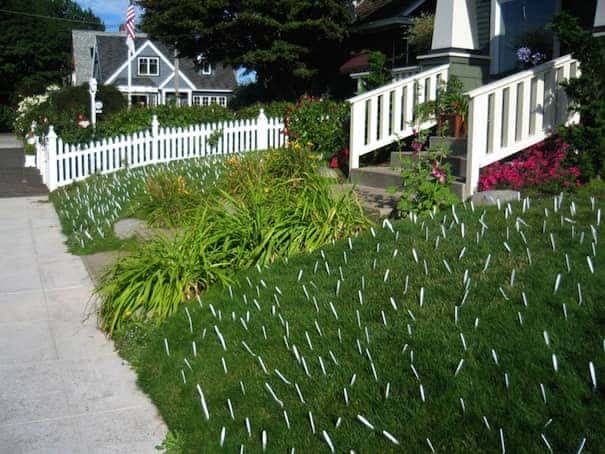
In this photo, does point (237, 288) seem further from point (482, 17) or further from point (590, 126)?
point (482, 17)

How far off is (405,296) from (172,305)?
194 cm

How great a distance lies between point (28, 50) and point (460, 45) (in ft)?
188

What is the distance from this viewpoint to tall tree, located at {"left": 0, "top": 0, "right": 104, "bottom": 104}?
58825 mm

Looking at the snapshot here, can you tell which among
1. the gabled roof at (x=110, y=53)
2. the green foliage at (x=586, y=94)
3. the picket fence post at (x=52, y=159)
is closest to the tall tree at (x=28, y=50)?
the gabled roof at (x=110, y=53)

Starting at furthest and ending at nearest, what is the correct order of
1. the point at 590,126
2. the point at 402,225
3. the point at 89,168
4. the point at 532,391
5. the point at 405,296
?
1. the point at 89,168
2. the point at 590,126
3. the point at 402,225
4. the point at 405,296
5. the point at 532,391

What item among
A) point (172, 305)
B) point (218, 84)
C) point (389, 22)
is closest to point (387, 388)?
point (172, 305)

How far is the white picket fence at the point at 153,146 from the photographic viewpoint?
46.2 ft

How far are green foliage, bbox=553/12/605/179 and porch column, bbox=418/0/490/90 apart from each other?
355cm

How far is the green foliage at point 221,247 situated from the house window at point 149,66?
47.5 metres

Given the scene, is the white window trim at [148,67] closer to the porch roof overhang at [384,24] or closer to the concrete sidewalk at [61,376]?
the porch roof overhang at [384,24]

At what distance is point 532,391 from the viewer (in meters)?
3.20

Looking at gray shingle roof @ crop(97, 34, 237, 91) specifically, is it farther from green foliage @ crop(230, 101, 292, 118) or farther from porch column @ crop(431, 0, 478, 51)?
porch column @ crop(431, 0, 478, 51)

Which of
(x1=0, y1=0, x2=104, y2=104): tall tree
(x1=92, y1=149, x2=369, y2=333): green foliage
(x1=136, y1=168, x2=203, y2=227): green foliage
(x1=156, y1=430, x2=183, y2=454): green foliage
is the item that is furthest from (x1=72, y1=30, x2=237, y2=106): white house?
(x1=156, y1=430, x2=183, y2=454): green foliage

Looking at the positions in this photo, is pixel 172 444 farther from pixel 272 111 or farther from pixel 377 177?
pixel 272 111
